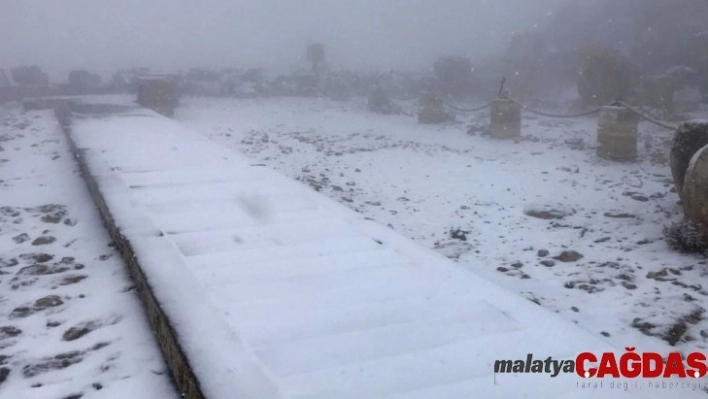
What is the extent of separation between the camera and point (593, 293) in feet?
12.3

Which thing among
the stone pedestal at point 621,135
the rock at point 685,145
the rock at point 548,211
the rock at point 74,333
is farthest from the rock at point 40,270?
the stone pedestal at point 621,135

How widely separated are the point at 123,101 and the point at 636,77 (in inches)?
494

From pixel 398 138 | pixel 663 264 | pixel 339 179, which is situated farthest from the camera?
pixel 398 138

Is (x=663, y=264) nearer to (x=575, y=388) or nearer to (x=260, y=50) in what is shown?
(x=575, y=388)

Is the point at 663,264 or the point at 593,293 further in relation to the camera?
the point at 663,264

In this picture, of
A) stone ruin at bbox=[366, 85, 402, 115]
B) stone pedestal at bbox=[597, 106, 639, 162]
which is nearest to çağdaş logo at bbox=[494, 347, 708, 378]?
stone pedestal at bbox=[597, 106, 639, 162]

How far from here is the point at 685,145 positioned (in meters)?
5.31

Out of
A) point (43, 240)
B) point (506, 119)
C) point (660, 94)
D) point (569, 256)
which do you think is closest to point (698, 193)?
point (569, 256)

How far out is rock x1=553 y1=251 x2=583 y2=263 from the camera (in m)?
4.42

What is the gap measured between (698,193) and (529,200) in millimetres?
1989

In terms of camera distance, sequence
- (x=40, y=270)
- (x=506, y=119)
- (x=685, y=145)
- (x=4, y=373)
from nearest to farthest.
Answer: (x=4, y=373), (x=40, y=270), (x=685, y=145), (x=506, y=119)

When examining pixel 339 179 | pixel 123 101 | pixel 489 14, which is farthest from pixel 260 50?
pixel 339 179

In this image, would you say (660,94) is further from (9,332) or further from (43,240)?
(9,332)

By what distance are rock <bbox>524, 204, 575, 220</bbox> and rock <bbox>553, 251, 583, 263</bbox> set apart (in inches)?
43.7
